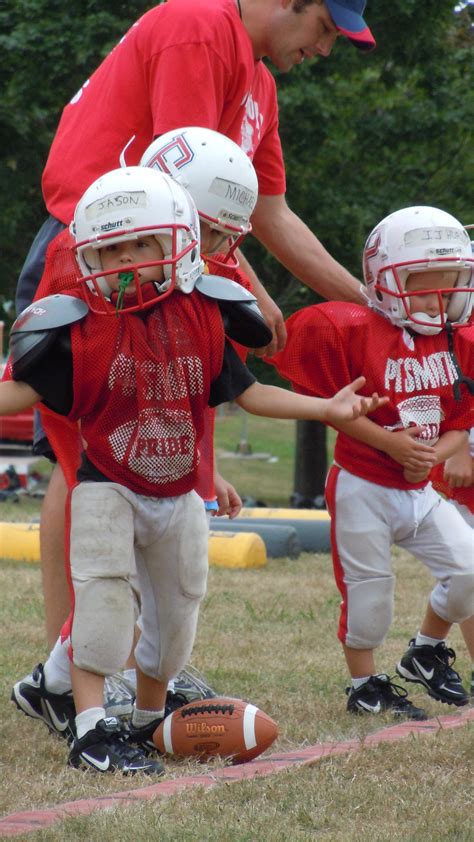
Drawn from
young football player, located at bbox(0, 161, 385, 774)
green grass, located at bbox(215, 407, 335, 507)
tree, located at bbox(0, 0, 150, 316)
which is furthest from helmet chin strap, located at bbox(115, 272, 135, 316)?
green grass, located at bbox(215, 407, 335, 507)

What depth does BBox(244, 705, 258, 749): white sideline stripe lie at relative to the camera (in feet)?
12.7

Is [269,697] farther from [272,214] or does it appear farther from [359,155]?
[359,155]

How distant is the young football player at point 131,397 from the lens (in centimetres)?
364

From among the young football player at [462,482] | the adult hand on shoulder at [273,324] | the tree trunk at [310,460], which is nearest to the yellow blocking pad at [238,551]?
the young football player at [462,482]

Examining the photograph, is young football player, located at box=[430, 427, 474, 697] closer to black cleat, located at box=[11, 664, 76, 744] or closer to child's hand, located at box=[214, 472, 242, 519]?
child's hand, located at box=[214, 472, 242, 519]

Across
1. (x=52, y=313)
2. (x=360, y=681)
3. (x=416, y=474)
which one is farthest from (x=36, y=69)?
(x=52, y=313)

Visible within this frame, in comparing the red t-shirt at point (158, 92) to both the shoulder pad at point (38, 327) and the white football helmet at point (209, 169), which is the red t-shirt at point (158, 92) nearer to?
the white football helmet at point (209, 169)

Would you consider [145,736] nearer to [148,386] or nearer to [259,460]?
[148,386]

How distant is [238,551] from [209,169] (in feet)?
16.0

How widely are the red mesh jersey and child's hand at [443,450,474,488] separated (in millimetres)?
1496

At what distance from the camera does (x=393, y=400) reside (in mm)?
4551

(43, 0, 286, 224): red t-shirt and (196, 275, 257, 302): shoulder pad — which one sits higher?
(43, 0, 286, 224): red t-shirt

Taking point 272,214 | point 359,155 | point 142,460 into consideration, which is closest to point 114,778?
point 142,460

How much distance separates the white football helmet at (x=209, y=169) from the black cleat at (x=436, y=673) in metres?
1.75
